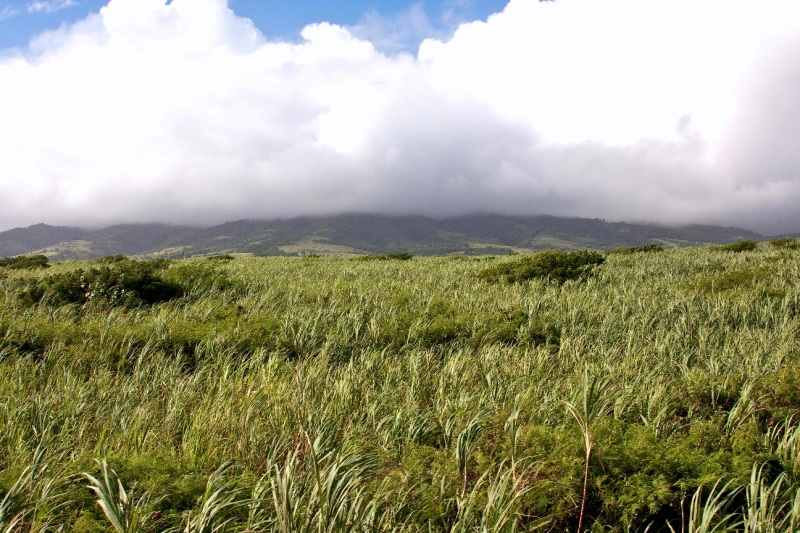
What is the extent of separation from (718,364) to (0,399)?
766 centimetres

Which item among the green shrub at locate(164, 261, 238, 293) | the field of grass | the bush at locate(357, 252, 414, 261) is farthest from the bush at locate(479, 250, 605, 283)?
the bush at locate(357, 252, 414, 261)

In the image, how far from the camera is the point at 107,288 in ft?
31.3

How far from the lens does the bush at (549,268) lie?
43.5 feet

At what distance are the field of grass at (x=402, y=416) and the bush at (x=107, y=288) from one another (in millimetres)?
74

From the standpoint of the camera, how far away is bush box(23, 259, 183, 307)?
926 cm

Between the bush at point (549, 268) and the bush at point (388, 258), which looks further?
the bush at point (388, 258)

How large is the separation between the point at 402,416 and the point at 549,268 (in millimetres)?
10847

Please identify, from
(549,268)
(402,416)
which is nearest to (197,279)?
(402,416)

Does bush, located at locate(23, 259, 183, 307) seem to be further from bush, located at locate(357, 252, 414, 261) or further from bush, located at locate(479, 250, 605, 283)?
bush, located at locate(357, 252, 414, 261)

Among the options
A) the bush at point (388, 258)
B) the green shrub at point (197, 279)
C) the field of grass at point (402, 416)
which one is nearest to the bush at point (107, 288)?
the field of grass at point (402, 416)

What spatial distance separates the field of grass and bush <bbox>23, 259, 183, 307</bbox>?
2.9 inches

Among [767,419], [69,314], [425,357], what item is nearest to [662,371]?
[767,419]

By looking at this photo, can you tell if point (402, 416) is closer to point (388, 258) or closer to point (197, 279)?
point (197, 279)

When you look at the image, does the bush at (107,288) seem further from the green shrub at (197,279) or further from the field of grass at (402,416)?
the green shrub at (197,279)
